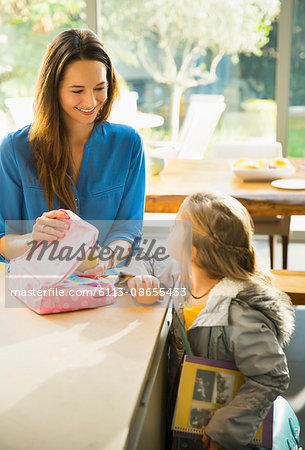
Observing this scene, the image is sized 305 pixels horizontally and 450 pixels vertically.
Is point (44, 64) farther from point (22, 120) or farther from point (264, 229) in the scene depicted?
point (264, 229)

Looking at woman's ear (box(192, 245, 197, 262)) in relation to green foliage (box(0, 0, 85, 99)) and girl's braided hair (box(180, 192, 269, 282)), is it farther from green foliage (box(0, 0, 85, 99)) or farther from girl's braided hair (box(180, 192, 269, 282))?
green foliage (box(0, 0, 85, 99))

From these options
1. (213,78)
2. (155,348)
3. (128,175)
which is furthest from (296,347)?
(213,78)

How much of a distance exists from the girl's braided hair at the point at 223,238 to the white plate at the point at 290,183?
1192mm

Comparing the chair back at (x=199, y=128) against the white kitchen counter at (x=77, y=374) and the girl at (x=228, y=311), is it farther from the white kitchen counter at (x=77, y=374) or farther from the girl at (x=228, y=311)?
the white kitchen counter at (x=77, y=374)

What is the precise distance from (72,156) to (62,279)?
64 cm

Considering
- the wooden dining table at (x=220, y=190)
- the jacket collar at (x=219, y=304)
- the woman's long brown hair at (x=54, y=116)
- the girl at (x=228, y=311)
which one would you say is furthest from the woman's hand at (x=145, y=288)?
the wooden dining table at (x=220, y=190)

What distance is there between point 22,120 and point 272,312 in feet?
7.53

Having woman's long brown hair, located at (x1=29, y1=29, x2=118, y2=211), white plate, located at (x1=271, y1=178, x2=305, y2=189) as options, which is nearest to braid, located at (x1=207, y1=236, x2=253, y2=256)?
woman's long brown hair, located at (x1=29, y1=29, x2=118, y2=211)

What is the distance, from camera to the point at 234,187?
2492 mm

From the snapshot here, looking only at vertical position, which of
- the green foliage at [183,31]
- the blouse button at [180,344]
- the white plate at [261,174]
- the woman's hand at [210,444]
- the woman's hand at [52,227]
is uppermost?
the green foliage at [183,31]

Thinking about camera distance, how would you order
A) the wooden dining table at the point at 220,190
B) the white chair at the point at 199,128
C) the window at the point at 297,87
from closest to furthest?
the wooden dining table at the point at 220,190 → the white chair at the point at 199,128 → the window at the point at 297,87

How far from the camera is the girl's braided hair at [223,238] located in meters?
1.29

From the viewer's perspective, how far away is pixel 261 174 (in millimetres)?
2576

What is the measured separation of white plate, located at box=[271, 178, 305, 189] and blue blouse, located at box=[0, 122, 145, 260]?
3.12 ft
